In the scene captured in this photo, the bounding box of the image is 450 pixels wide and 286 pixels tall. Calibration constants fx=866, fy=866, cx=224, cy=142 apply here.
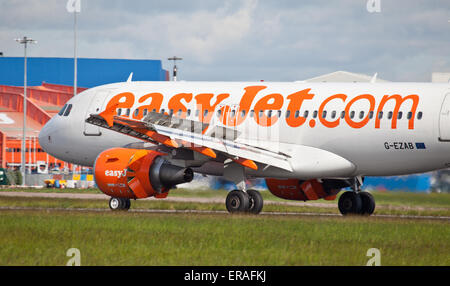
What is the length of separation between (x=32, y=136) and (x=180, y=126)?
7692 cm

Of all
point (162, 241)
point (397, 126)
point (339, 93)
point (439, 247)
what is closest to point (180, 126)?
point (339, 93)

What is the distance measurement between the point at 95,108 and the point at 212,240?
15.1m

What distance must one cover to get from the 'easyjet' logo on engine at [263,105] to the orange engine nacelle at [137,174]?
3.59 m

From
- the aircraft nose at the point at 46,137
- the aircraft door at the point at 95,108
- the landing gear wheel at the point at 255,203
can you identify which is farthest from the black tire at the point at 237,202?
the aircraft nose at the point at 46,137

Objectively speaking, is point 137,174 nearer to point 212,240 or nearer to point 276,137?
point 276,137

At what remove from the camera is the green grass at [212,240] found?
16797 mm

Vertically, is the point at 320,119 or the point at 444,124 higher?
the point at 320,119

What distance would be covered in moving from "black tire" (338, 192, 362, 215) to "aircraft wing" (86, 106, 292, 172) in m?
3.40

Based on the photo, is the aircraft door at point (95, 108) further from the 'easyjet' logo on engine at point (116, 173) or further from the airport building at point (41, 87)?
the airport building at point (41, 87)

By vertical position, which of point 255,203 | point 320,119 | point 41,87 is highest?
point 41,87

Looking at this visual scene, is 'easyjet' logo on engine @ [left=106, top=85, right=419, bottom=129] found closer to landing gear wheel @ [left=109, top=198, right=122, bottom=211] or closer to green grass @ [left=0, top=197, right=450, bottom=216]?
landing gear wheel @ [left=109, top=198, right=122, bottom=211]

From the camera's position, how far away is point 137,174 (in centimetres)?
2842

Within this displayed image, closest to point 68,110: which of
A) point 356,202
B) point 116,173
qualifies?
point 116,173
